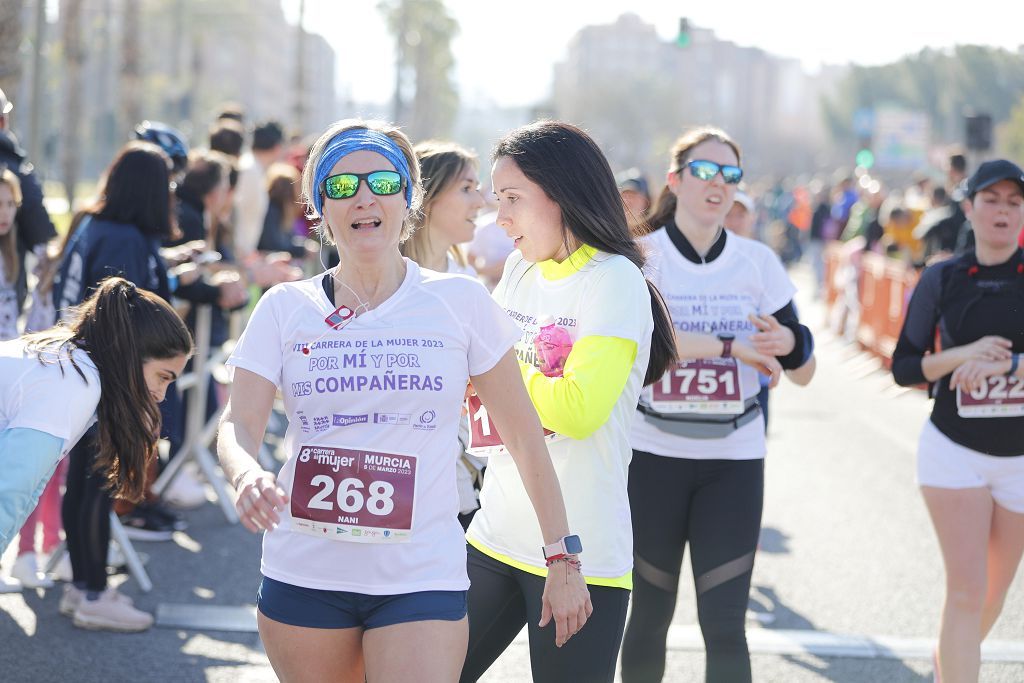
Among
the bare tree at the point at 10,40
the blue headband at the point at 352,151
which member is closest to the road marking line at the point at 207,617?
the blue headband at the point at 352,151

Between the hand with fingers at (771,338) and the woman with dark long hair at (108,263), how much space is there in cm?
274

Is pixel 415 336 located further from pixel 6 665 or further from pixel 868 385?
pixel 868 385

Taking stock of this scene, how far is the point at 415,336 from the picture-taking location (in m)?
2.88

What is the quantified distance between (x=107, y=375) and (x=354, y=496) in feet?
4.48

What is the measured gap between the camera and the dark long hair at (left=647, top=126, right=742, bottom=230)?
462cm

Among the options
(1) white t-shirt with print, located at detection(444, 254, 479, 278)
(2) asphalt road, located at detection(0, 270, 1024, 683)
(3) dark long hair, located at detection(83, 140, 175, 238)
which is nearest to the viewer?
(1) white t-shirt with print, located at detection(444, 254, 479, 278)

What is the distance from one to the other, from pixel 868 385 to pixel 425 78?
6958cm

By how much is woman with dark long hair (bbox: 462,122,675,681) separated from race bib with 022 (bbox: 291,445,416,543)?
1.51 feet

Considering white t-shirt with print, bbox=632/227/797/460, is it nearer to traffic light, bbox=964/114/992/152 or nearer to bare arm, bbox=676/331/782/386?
bare arm, bbox=676/331/782/386

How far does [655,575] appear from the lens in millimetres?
4215

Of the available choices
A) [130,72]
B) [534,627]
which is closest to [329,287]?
[534,627]

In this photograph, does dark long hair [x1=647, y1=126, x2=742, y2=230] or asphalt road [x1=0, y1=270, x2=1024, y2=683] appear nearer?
dark long hair [x1=647, y1=126, x2=742, y2=230]

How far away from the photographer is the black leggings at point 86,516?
17.4 ft

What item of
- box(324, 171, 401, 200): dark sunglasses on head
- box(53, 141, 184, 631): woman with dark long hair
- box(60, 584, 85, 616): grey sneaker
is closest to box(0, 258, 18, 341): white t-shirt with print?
box(53, 141, 184, 631): woman with dark long hair
